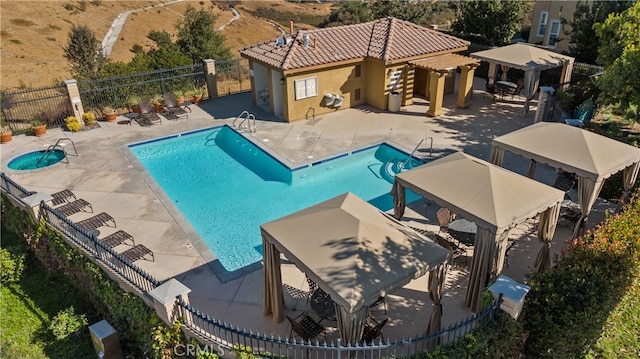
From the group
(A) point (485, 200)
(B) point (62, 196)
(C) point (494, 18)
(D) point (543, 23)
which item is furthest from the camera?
(D) point (543, 23)

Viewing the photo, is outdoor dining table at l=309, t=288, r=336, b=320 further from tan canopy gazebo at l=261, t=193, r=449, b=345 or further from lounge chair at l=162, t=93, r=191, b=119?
lounge chair at l=162, t=93, r=191, b=119

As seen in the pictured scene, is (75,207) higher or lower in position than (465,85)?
lower

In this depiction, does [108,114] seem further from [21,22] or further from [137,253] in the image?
[21,22]

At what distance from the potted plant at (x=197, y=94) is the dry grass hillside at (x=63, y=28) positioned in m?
16.0

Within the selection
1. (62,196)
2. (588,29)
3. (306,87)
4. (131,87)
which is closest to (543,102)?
(588,29)

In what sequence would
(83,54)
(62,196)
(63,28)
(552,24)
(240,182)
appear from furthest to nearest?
(63,28) → (552,24) → (83,54) → (240,182) → (62,196)

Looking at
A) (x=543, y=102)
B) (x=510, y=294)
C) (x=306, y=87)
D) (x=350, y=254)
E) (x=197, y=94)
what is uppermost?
(x=350, y=254)

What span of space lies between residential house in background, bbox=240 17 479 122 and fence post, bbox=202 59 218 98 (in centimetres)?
253

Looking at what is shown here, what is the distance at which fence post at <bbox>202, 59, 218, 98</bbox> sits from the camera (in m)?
24.9

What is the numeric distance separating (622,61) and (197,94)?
20715 millimetres

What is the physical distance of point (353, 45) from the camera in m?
22.9

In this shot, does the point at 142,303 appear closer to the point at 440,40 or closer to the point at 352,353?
the point at 352,353

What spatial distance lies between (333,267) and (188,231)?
287 inches

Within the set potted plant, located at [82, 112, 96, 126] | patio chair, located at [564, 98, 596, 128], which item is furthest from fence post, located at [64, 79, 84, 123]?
patio chair, located at [564, 98, 596, 128]
